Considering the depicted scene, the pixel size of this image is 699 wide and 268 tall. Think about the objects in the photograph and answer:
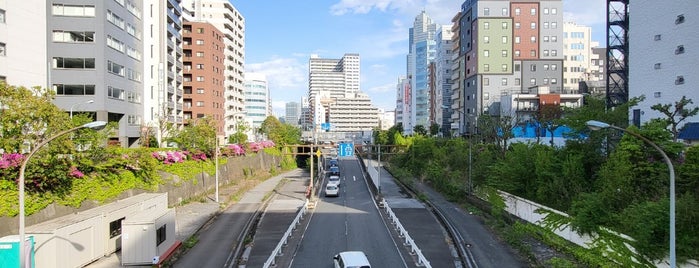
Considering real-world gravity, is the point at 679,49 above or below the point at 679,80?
above

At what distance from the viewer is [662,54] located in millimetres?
41438

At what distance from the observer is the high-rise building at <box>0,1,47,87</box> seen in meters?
37.2

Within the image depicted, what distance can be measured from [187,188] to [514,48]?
207 ft

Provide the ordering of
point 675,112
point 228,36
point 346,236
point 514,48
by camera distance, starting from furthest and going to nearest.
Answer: point 228,36 → point 514,48 → point 346,236 → point 675,112

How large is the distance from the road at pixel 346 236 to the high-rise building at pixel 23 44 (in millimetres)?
25857

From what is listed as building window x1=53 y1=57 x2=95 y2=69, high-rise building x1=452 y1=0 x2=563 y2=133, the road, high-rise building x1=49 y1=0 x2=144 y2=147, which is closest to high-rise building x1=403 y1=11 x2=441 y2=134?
high-rise building x1=452 y1=0 x2=563 y2=133

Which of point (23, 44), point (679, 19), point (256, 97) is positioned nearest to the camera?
point (23, 44)

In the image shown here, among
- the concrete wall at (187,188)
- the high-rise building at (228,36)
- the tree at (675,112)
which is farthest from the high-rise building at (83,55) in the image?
the high-rise building at (228,36)

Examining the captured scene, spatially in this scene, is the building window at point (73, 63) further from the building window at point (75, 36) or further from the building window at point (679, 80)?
the building window at point (679, 80)

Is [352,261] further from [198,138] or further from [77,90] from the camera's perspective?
[77,90]

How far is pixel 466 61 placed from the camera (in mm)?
90938

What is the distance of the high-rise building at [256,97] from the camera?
15475 cm

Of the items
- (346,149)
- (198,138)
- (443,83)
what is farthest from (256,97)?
(346,149)

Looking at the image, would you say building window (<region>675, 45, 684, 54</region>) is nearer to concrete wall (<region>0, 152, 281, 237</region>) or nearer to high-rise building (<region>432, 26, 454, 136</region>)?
concrete wall (<region>0, 152, 281, 237</region>)
